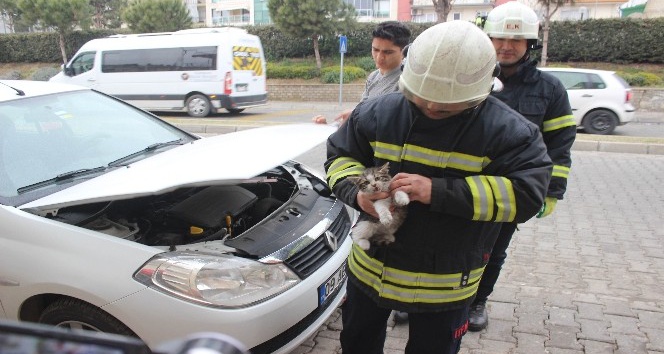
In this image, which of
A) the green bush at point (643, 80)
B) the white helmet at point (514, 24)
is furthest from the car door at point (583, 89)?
the white helmet at point (514, 24)

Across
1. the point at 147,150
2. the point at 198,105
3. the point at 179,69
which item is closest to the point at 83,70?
the point at 179,69

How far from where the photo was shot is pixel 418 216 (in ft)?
5.20

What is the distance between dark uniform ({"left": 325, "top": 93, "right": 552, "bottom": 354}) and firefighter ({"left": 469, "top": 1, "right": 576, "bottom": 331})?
0.77 meters

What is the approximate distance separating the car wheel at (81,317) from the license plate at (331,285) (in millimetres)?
850

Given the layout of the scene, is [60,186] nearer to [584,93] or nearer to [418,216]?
[418,216]

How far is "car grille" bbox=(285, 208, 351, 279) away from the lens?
89.5 inches

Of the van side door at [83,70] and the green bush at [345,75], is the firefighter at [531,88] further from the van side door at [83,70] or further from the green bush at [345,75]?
the green bush at [345,75]

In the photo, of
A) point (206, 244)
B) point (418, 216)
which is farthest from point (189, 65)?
point (418, 216)

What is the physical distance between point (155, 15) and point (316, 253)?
79.0 feet

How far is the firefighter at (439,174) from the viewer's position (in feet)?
4.52

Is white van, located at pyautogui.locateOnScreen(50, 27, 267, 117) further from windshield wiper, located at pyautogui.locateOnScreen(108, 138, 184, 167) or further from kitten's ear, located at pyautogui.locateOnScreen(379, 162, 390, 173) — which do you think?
kitten's ear, located at pyautogui.locateOnScreen(379, 162, 390, 173)

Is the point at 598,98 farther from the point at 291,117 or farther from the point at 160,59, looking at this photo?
the point at 160,59

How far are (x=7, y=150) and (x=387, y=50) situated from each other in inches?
88.3

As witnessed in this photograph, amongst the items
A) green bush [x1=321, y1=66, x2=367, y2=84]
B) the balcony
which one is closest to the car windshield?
green bush [x1=321, y1=66, x2=367, y2=84]
